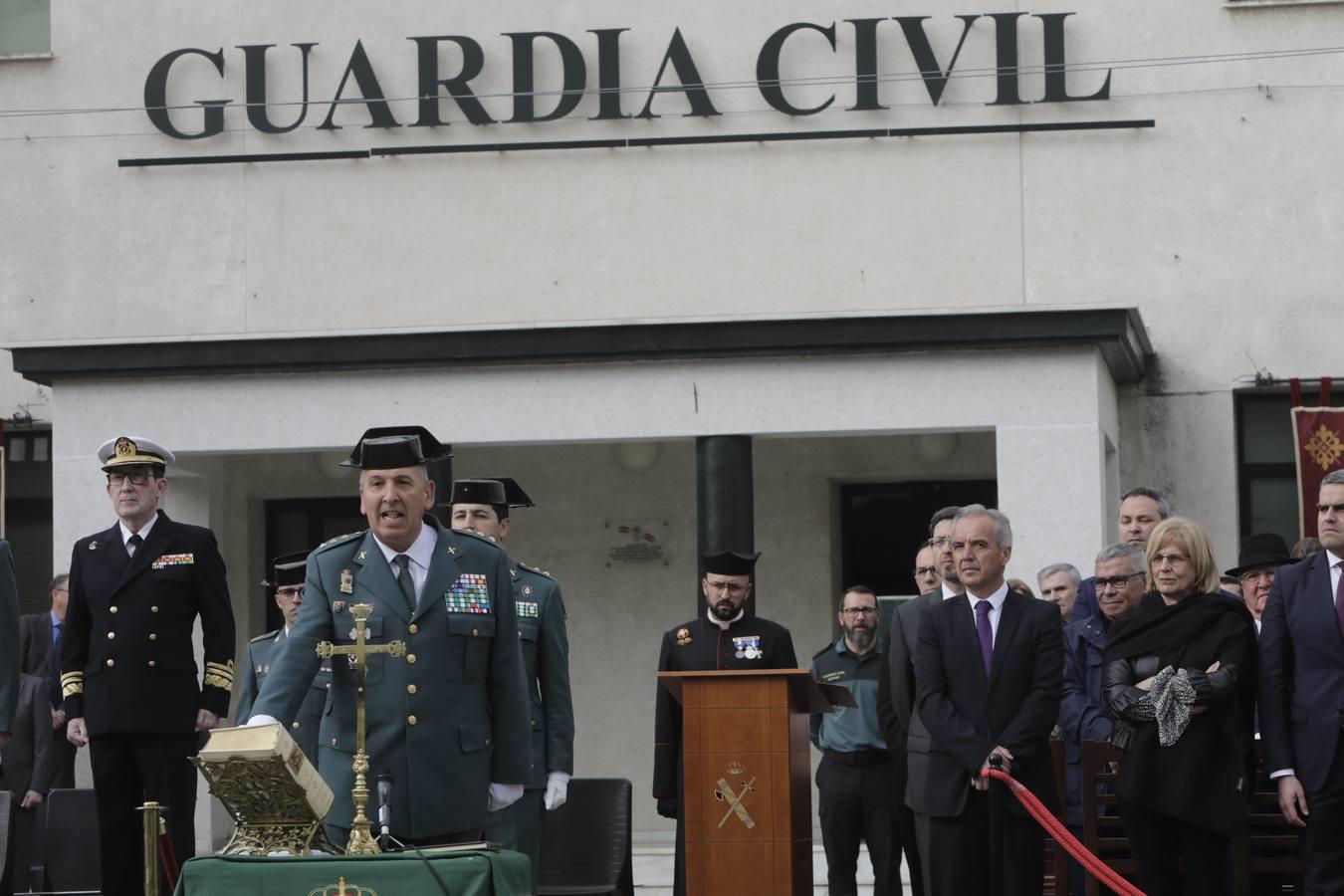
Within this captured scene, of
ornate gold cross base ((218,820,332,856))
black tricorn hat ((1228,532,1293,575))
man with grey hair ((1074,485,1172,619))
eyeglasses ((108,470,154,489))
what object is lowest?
ornate gold cross base ((218,820,332,856))

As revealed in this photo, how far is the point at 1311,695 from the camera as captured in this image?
28.7 ft

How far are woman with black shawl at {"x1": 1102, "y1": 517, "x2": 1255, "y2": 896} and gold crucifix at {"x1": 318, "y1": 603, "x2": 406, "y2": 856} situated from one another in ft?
11.0

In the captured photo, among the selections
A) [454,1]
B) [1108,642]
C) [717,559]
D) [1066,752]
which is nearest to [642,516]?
[454,1]

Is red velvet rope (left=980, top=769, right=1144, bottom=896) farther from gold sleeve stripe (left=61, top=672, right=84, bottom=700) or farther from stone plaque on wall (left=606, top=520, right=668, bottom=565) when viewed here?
stone plaque on wall (left=606, top=520, right=668, bottom=565)

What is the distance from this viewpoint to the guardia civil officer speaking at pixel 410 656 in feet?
23.1

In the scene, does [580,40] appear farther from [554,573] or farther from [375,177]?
[554,573]

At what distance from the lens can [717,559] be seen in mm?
12008

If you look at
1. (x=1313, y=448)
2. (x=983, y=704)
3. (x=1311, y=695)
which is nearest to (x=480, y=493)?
(x=983, y=704)

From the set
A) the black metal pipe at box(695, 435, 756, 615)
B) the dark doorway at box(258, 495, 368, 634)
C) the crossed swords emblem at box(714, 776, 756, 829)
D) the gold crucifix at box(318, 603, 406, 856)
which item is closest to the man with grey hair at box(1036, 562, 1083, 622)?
the crossed swords emblem at box(714, 776, 756, 829)

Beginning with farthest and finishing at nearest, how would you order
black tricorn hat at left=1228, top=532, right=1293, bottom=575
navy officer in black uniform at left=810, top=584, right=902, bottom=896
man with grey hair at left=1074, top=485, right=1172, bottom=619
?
navy officer in black uniform at left=810, top=584, right=902, bottom=896 < black tricorn hat at left=1228, top=532, right=1293, bottom=575 < man with grey hair at left=1074, top=485, right=1172, bottom=619

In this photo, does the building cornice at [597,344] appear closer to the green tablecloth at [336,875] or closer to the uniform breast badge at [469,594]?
the uniform breast badge at [469,594]

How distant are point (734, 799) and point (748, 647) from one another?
6.51 ft

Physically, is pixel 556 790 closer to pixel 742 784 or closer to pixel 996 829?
→ pixel 742 784

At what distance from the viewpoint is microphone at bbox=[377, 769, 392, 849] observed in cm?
688
